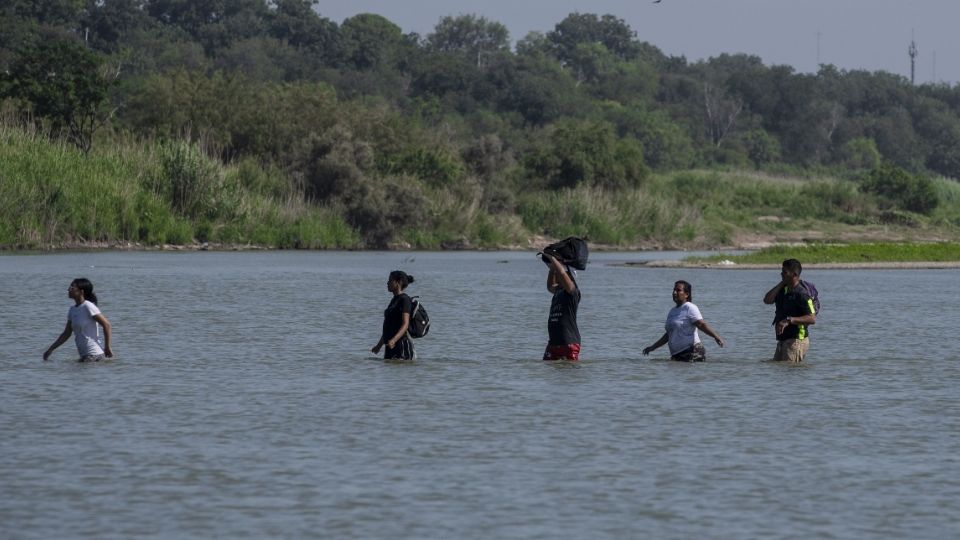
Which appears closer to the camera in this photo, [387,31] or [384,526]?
[384,526]

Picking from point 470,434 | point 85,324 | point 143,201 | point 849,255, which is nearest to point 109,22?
point 143,201

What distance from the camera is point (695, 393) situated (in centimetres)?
1958

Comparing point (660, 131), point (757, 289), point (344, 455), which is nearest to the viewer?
point (344, 455)

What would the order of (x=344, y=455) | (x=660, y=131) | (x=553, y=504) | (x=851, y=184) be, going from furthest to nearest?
(x=660, y=131) < (x=851, y=184) < (x=344, y=455) < (x=553, y=504)

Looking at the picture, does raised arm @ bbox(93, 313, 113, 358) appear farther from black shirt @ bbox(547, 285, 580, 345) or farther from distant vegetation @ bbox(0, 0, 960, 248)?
distant vegetation @ bbox(0, 0, 960, 248)

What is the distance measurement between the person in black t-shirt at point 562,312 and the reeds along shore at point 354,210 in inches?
1799

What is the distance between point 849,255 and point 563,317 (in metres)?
47.1

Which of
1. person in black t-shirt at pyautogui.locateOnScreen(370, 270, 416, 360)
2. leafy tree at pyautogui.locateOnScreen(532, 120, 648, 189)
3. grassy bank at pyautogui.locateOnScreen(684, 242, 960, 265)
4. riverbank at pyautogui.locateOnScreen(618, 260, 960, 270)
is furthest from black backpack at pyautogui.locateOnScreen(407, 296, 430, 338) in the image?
leafy tree at pyautogui.locateOnScreen(532, 120, 648, 189)

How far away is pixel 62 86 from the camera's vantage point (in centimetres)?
7625

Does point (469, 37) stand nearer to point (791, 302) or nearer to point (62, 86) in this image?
point (62, 86)

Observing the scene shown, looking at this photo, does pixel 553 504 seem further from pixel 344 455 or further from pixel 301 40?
pixel 301 40

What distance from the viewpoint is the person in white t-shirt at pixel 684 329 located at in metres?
21.0

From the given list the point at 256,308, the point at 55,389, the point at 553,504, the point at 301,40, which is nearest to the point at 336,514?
the point at 553,504

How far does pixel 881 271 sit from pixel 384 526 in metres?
54.4
